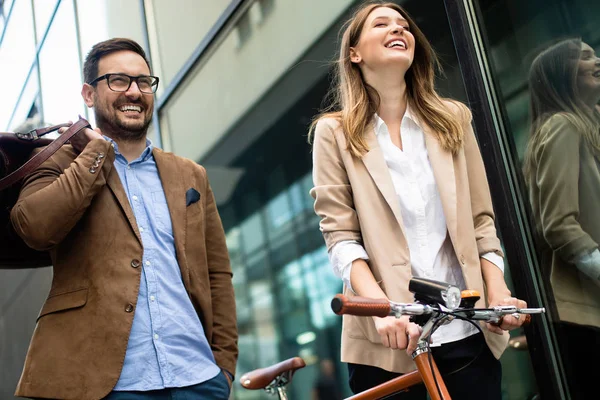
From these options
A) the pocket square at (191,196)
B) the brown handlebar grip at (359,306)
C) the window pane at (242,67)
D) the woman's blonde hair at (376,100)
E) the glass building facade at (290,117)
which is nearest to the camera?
the brown handlebar grip at (359,306)

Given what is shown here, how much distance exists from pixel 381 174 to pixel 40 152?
129cm

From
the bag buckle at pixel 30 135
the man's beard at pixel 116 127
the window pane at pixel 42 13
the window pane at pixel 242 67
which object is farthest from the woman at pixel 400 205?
the window pane at pixel 42 13

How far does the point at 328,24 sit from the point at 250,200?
171 cm

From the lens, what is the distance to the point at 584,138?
309 cm

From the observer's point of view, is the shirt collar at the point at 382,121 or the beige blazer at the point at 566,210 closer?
the shirt collar at the point at 382,121

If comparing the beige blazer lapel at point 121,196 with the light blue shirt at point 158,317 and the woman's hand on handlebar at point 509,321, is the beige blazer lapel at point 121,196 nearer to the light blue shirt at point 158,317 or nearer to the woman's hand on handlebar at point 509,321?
the light blue shirt at point 158,317

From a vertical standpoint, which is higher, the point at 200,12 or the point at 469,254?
the point at 200,12

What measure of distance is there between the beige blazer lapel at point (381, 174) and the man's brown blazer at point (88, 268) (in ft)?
2.71

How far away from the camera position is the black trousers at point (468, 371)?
253 centimetres

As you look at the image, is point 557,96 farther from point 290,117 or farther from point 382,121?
point 290,117

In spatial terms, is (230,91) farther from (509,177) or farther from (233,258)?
(509,177)

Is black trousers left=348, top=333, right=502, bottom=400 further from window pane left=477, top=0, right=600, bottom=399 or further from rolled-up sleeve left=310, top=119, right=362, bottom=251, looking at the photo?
window pane left=477, top=0, right=600, bottom=399

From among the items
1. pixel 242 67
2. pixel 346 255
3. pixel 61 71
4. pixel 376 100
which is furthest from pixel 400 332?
pixel 61 71

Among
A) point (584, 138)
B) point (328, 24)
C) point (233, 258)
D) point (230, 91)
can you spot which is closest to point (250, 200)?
point (233, 258)
